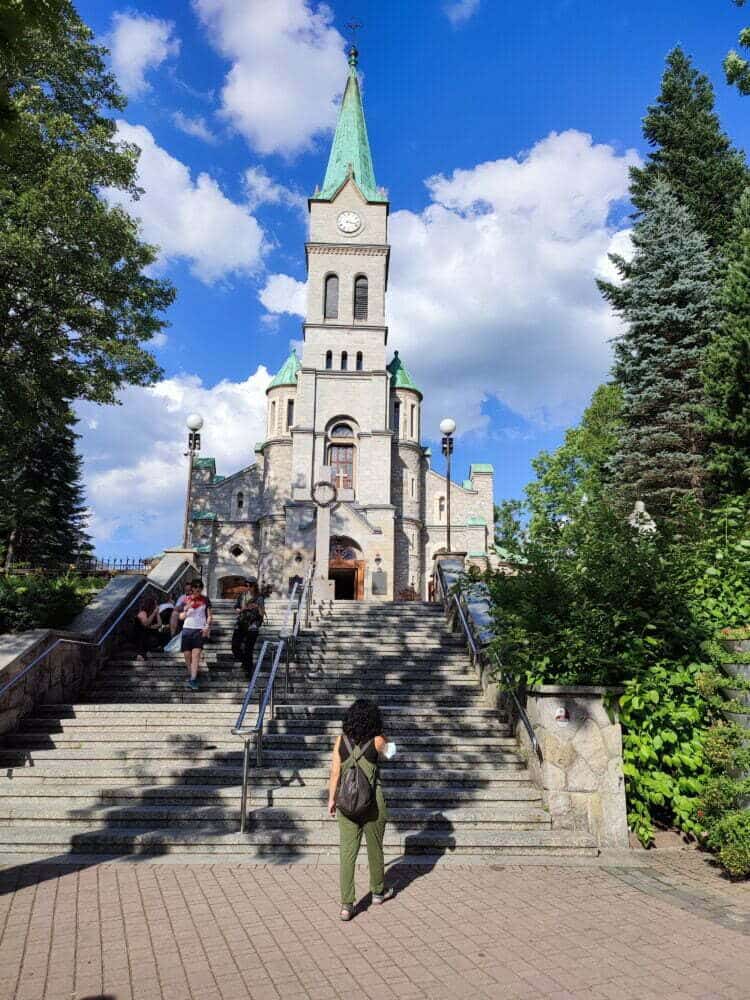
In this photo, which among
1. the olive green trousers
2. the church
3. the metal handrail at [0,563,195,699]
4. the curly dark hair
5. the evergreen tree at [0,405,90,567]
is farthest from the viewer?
the church

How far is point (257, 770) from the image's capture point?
755cm

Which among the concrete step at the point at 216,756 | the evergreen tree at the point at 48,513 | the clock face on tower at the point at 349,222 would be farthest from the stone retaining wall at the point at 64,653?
the clock face on tower at the point at 349,222

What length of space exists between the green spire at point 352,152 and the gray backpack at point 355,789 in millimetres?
40320

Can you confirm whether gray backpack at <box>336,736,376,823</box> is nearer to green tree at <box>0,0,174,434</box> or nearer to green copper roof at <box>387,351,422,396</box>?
green tree at <box>0,0,174,434</box>

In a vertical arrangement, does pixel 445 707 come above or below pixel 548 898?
above

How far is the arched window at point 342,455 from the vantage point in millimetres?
36312

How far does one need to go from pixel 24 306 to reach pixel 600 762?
44.8 feet

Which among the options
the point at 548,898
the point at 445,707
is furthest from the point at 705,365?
the point at 548,898

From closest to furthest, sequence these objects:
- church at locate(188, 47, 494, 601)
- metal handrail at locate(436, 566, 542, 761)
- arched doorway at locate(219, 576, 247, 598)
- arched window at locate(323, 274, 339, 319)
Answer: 1. metal handrail at locate(436, 566, 542, 761)
2. church at locate(188, 47, 494, 601)
3. arched doorway at locate(219, 576, 247, 598)
4. arched window at locate(323, 274, 339, 319)

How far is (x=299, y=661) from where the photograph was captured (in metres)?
11.4

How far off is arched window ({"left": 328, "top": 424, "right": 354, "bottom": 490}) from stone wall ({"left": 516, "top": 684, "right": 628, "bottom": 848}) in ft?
96.9

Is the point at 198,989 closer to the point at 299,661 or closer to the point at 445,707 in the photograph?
the point at 445,707

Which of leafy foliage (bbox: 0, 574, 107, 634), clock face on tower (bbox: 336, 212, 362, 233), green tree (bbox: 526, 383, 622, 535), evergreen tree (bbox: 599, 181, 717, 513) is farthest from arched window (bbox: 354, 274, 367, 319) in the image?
leafy foliage (bbox: 0, 574, 107, 634)

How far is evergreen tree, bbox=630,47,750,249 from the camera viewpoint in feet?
76.4
